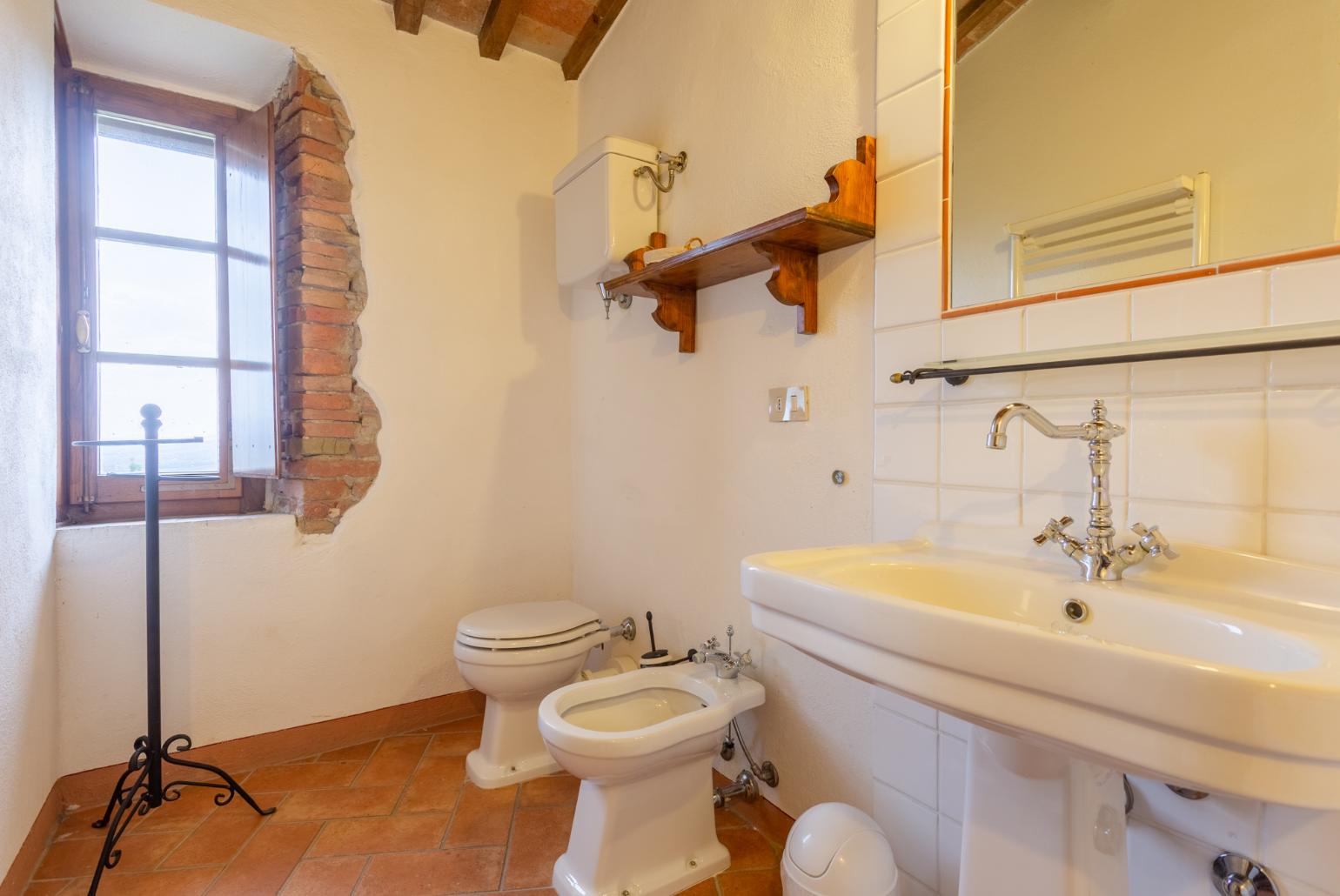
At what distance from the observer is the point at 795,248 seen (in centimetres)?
137

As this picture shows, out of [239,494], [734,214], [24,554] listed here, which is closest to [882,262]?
[734,214]

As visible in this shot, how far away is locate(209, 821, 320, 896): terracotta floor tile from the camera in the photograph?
139 centimetres

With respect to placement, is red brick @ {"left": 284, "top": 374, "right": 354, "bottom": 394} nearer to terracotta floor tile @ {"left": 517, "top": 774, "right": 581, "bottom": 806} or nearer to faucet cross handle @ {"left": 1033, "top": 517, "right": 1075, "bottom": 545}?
terracotta floor tile @ {"left": 517, "top": 774, "right": 581, "bottom": 806}

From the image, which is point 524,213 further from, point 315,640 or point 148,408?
point 315,640

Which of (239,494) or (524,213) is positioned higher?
(524,213)

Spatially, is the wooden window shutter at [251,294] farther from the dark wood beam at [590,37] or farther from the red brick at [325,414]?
the dark wood beam at [590,37]

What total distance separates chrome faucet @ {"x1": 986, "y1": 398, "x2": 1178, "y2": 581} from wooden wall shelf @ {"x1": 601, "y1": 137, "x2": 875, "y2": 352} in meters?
0.56

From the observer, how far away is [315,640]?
6.51ft

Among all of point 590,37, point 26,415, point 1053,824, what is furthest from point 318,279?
point 1053,824

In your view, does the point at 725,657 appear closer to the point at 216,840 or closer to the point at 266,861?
the point at 266,861

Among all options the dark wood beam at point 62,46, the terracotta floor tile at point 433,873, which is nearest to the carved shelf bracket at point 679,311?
the terracotta floor tile at point 433,873

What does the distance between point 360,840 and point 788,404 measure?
58.7 inches

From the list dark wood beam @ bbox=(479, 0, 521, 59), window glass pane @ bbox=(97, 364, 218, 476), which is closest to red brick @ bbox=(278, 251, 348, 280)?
window glass pane @ bbox=(97, 364, 218, 476)

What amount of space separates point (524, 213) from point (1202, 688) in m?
2.36
